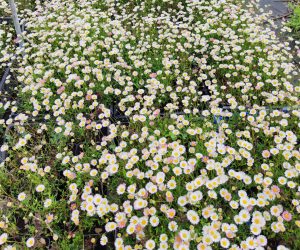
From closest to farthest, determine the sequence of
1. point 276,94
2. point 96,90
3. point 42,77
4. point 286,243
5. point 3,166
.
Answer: point 286,243, point 3,166, point 276,94, point 96,90, point 42,77

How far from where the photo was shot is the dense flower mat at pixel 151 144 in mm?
2197

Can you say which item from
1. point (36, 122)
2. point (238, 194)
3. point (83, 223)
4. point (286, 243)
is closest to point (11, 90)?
point (36, 122)

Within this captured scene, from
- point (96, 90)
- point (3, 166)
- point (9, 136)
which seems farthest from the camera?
point (96, 90)

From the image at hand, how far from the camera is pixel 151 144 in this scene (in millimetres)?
2615

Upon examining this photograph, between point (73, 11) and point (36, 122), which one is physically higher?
point (73, 11)

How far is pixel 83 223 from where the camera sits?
2393mm

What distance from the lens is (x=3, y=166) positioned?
2719 millimetres

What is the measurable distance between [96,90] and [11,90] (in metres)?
1.23

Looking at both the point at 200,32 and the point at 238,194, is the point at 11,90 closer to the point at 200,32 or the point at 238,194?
the point at 200,32

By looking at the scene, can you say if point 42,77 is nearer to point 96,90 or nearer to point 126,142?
point 96,90

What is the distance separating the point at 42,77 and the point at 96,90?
0.73 metres

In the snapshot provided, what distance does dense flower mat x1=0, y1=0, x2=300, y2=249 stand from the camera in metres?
2.20

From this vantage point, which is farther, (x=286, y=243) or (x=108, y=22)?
(x=108, y=22)

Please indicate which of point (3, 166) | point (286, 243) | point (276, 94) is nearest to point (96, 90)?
point (3, 166)
